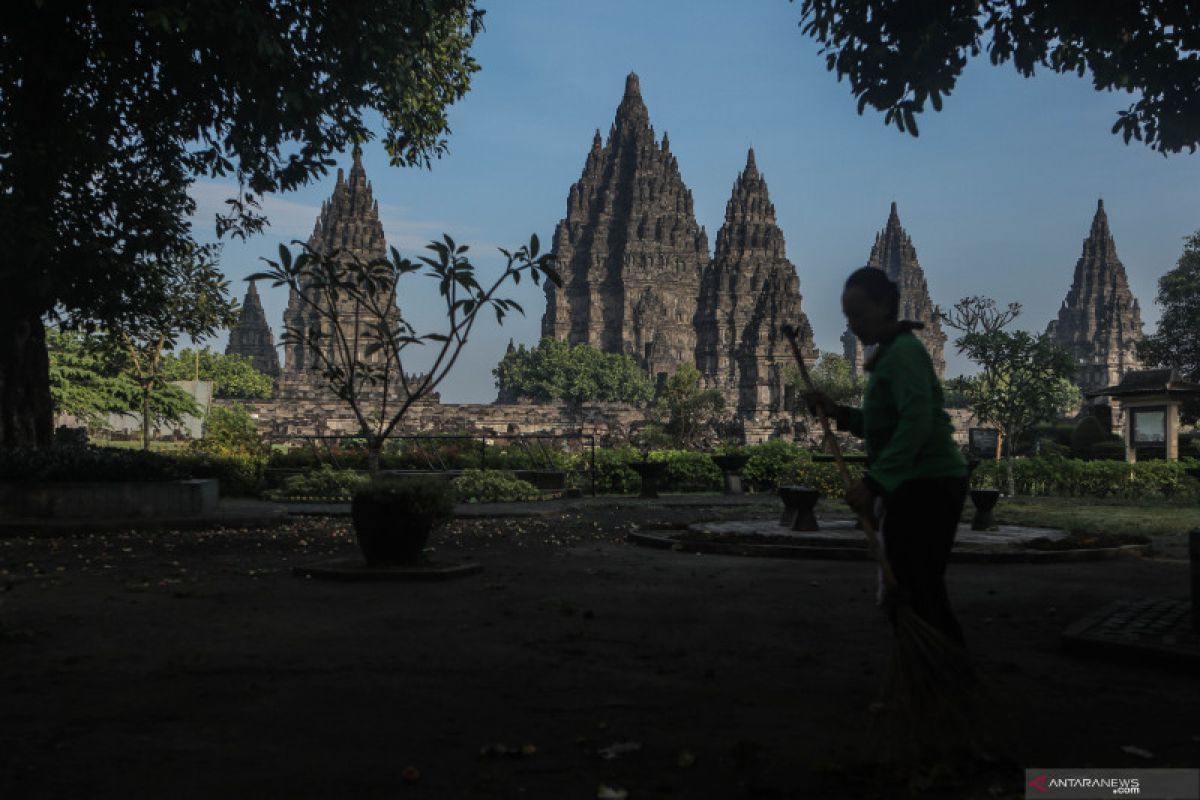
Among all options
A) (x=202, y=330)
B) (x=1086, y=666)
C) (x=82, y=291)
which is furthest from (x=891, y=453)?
(x=202, y=330)

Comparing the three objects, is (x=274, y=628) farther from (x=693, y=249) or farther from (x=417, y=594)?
(x=693, y=249)

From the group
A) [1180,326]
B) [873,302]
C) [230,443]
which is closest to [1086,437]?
[1180,326]

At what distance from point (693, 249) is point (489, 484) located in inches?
4198

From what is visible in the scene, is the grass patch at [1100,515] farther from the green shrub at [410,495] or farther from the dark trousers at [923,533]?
the dark trousers at [923,533]

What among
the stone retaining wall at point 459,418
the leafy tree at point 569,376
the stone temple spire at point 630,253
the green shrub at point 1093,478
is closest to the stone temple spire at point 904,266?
the stone temple spire at point 630,253

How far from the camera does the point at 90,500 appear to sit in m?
13.9

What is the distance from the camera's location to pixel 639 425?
61938 millimetres

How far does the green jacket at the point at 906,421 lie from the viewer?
13.7 feet

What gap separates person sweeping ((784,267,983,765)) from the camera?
3855mm

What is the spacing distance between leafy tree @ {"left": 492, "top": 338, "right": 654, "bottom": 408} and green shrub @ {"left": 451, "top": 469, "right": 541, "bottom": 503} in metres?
80.3

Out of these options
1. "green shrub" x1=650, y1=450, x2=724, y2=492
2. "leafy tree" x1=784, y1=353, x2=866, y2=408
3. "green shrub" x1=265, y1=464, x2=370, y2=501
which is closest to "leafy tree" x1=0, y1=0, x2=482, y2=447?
"green shrub" x1=265, y1=464, x2=370, y2=501

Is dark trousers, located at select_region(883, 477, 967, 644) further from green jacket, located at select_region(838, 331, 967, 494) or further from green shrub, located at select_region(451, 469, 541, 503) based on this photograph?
green shrub, located at select_region(451, 469, 541, 503)
